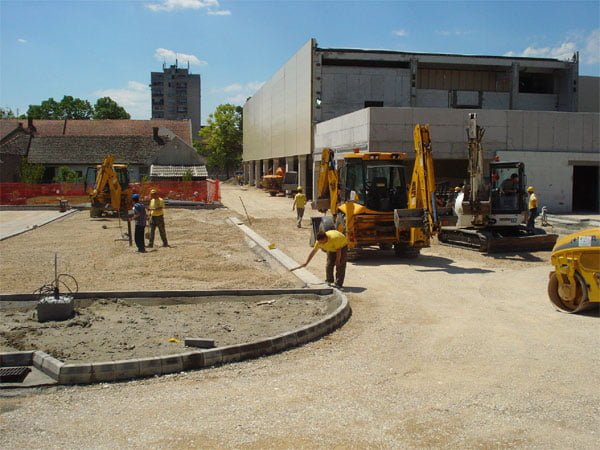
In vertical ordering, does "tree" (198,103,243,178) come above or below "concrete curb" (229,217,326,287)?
above

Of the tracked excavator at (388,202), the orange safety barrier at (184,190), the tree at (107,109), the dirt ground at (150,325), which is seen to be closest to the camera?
the dirt ground at (150,325)

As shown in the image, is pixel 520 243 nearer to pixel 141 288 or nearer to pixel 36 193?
pixel 141 288

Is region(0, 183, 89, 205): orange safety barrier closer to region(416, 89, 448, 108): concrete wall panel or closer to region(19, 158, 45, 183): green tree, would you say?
region(19, 158, 45, 183): green tree

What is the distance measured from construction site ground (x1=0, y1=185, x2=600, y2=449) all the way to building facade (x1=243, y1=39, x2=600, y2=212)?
1739cm

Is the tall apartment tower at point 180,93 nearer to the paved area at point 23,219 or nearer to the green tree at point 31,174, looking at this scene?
the green tree at point 31,174

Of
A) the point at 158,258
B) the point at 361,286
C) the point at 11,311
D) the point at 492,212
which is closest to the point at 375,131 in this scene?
the point at 492,212

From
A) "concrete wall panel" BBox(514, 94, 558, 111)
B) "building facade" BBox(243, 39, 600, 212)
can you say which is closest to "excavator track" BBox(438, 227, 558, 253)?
"building facade" BBox(243, 39, 600, 212)

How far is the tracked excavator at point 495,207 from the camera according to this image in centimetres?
1692

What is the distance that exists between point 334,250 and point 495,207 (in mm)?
7709

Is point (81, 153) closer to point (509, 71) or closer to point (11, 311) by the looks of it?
point (509, 71)

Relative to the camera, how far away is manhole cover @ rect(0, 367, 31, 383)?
22.6ft

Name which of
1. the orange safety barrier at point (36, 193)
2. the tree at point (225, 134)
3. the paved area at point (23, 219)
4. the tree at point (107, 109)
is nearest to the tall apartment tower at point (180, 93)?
the tree at point (107, 109)

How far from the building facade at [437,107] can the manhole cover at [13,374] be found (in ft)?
75.8

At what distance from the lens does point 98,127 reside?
66.6m
